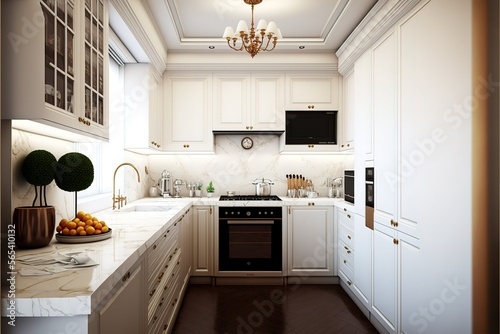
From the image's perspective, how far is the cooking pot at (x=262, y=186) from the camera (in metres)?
4.21

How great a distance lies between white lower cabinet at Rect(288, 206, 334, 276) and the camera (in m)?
3.71

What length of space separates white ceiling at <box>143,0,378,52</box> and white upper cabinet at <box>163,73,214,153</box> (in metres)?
0.40

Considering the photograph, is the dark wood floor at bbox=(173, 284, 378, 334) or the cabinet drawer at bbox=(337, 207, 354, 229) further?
the cabinet drawer at bbox=(337, 207, 354, 229)

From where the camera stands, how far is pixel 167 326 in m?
2.38

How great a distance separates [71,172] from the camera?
180 centimetres

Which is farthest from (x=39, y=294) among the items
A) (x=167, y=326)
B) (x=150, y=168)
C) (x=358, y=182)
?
(x=150, y=168)

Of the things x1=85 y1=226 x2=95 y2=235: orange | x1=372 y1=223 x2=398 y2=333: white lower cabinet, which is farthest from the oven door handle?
x1=85 y1=226 x2=95 y2=235: orange

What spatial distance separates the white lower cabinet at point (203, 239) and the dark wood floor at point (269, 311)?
19 centimetres

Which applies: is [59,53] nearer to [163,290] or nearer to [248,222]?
[163,290]

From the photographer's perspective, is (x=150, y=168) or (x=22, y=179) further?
(x=150, y=168)

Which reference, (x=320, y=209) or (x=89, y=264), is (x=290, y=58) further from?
(x=89, y=264)

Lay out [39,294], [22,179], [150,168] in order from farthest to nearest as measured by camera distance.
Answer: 1. [150,168]
2. [22,179]
3. [39,294]

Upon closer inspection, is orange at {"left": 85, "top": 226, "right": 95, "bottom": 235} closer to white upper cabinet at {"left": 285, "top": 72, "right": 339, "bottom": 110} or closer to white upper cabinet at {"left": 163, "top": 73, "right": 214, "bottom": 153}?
white upper cabinet at {"left": 163, "top": 73, "right": 214, "bottom": 153}

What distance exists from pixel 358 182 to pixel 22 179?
260 centimetres
